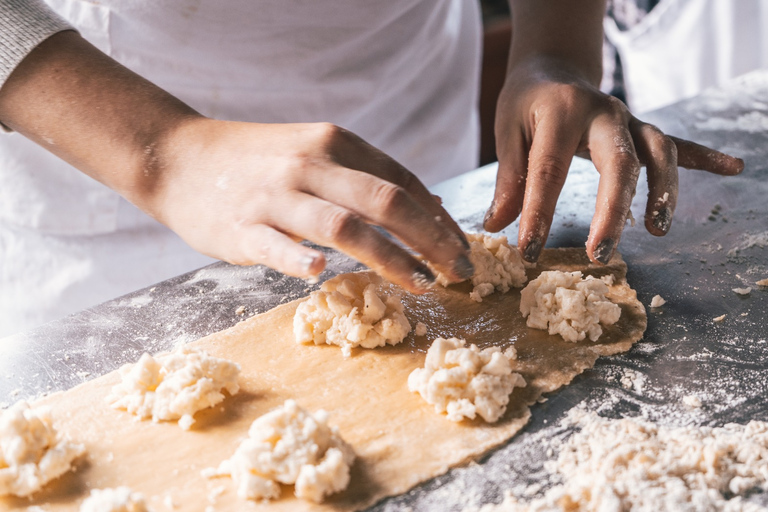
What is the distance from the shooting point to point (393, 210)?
3.90ft

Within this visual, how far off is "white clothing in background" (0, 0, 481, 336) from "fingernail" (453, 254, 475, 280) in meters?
0.95

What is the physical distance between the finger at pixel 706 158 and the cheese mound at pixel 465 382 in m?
0.83

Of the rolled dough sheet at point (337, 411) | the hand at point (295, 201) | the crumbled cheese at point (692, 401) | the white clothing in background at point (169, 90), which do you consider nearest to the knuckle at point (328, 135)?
the hand at point (295, 201)

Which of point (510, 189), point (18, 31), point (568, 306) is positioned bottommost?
point (568, 306)

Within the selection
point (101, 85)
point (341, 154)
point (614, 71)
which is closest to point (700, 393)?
point (341, 154)

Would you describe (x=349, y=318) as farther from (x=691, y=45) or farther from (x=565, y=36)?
(x=691, y=45)

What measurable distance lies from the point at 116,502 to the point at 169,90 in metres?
1.21

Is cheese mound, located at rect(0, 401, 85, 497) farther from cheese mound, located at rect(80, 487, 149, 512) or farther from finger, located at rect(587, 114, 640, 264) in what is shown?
finger, located at rect(587, 114, 640, 264)

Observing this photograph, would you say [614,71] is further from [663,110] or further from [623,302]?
[623,302]

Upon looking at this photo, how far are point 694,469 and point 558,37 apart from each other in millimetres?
1286

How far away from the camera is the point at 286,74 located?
1.92 m

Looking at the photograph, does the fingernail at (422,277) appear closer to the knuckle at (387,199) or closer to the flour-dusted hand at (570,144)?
the knuckle at (387,199)

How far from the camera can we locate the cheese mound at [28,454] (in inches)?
40.4

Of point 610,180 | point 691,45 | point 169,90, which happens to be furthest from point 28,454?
point 691,45
